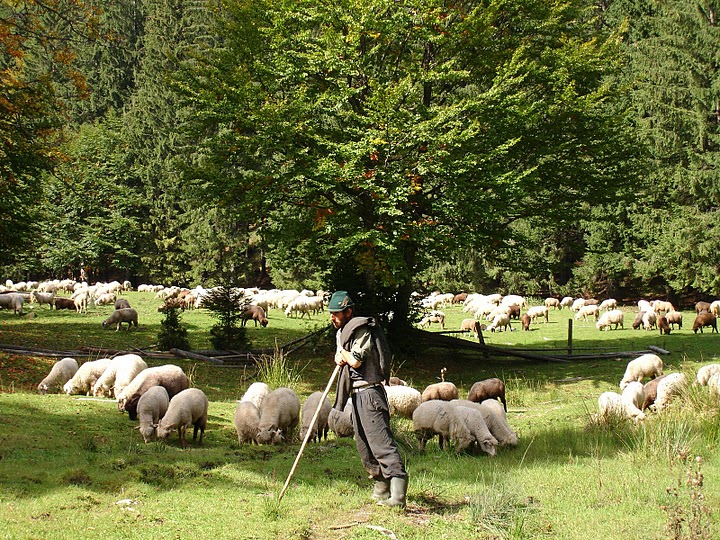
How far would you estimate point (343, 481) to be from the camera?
788 cm

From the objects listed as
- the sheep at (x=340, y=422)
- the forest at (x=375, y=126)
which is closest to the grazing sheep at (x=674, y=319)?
the forest at (x=375, y=126)

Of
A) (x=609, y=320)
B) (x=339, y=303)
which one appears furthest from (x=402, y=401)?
(x=609, y=320)

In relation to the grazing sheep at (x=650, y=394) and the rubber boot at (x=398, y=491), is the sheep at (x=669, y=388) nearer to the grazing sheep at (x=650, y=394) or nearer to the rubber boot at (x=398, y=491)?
the grazing sheep at (x=650, y=394)

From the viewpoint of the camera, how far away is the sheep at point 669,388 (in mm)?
11527

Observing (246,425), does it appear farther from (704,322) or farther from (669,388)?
(704,322)

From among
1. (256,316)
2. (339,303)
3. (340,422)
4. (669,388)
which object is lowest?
(340,422)

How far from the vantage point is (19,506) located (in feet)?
20.6

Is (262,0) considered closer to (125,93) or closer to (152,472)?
(152,472)

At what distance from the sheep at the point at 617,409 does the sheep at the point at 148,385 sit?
6838 millimetres

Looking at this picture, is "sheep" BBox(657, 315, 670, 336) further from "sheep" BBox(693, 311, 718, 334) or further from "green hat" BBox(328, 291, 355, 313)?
"green hat" BBox(328, 291, 355, 313)

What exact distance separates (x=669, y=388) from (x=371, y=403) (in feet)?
23.4

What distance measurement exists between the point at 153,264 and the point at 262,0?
122 ft

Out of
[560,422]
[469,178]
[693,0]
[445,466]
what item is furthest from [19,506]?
[693,0]

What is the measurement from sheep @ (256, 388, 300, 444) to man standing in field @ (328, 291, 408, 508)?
3.24 m
